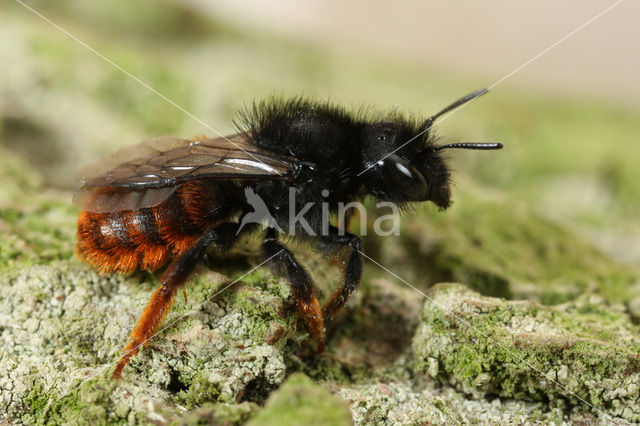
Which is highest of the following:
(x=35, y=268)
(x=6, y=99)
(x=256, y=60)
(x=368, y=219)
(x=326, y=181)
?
(x=256, y=60)

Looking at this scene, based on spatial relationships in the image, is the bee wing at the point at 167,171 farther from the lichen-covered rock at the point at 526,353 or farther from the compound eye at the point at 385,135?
the lichen-covered rock at the point at 526,353

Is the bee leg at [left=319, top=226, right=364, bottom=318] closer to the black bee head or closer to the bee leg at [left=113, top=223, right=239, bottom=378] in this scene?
the black bee head

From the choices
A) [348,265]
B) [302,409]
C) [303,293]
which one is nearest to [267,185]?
[348,265]

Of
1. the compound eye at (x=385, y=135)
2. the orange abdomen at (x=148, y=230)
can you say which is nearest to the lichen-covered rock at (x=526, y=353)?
the compound eye at (x=385, y=135)

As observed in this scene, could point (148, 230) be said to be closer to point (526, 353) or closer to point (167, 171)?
point (167, 171)

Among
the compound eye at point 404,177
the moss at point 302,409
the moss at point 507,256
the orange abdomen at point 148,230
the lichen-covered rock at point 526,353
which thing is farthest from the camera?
the moss at point 507,256

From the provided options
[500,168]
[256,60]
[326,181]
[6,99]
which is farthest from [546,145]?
[6,99]

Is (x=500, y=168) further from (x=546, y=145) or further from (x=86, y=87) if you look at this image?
(x=86, y=87)

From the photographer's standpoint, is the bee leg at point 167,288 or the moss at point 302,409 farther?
the bee leg at point 167,288

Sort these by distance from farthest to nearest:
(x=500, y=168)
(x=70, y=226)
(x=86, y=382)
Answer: (x=500, y=168) < (x=70, y=226) < (x=86, y=382)
